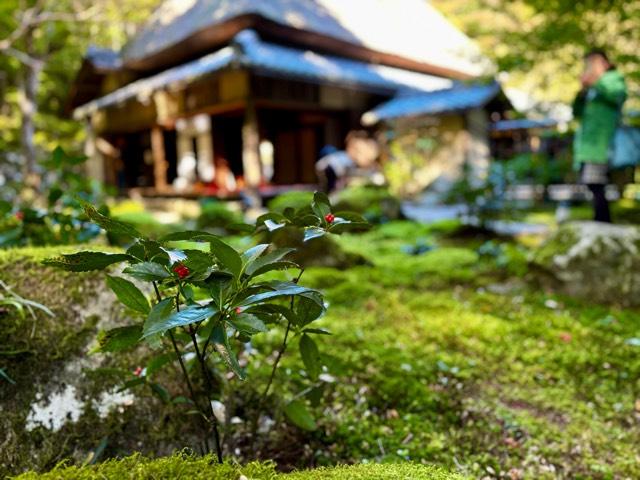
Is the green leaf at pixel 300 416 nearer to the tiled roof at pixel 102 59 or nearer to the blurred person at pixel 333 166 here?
the blurred person at pixel 333 166

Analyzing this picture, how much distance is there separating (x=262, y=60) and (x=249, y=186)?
2711 mm

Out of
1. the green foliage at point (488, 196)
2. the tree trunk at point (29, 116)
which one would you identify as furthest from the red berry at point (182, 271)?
the tree trunk at point (29, 116)

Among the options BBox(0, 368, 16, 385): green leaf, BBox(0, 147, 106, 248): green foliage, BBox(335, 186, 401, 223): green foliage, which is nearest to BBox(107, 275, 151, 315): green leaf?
BBox(0, 368, 16, 385): green leaf

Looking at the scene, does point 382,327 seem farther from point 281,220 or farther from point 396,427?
point 281,220

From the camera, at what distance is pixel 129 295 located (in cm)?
114

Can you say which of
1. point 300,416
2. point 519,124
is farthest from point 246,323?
point 519,124

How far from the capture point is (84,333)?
1.69 m

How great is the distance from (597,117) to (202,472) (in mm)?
5145

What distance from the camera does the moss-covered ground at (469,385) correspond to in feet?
6.25

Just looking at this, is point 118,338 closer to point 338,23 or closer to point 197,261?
point 197,261

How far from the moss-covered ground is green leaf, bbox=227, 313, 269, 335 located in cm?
71

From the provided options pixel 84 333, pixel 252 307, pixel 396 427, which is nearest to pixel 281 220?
pixel 252 307

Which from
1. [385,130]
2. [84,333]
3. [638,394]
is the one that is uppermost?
[385,130]

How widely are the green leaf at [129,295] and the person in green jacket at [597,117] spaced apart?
5002 mm
